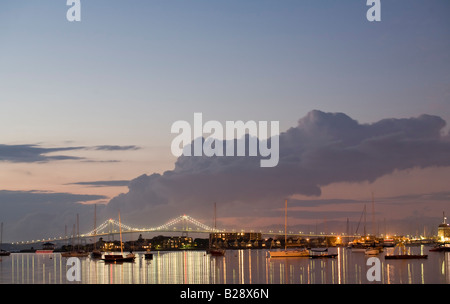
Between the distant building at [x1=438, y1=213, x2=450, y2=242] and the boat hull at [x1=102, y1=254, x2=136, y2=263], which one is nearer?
the boat hull at [x1=102, y1=254, x2=136, y2=263]

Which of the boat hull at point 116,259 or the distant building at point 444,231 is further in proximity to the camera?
the distant building at point 444,231

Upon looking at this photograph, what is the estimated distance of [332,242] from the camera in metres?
181

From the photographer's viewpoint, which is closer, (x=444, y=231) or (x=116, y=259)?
(x=116, y=259)
